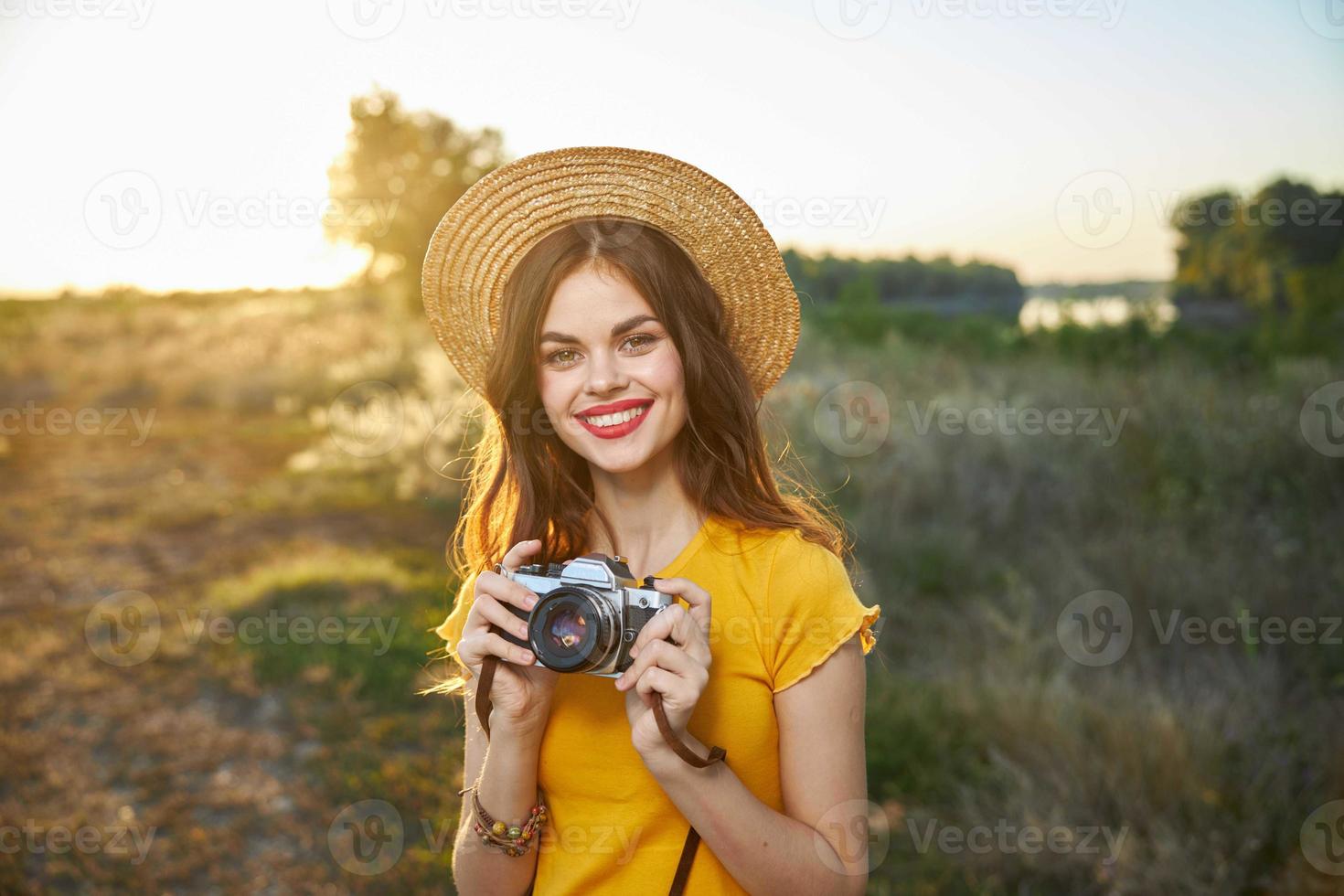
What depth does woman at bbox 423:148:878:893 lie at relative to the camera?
160cm

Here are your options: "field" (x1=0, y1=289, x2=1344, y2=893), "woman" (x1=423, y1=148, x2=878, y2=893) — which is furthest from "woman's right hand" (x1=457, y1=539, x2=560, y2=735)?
"field" (x1=0, y1=289, x2=1344, y2=893)

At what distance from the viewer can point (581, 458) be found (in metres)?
2.13

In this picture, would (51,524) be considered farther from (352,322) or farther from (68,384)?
(68,384)

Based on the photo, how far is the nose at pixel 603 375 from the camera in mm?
1737

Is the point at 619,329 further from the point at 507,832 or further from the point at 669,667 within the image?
the point at 507,832

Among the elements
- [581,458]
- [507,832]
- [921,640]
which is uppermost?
[581,458]

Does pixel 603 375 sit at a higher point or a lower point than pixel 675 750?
higher

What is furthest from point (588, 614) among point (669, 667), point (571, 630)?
point (669, 667)

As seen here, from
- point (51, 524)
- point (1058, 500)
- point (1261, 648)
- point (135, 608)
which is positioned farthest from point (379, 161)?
point (1261, 648)

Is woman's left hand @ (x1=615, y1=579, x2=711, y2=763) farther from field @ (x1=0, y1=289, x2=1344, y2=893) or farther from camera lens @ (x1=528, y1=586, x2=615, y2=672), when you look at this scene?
field @ (x1=0, y1=289, x2=1344, y2=893)

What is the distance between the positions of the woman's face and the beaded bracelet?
2.21ft

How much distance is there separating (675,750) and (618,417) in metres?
0.63

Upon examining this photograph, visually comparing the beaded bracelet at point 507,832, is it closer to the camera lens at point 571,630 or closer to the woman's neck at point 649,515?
the camera lens at point 571,630

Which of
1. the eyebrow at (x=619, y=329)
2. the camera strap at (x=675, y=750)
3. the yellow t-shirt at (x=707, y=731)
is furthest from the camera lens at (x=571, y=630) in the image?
the eyebrow at (x=619, y=329)
